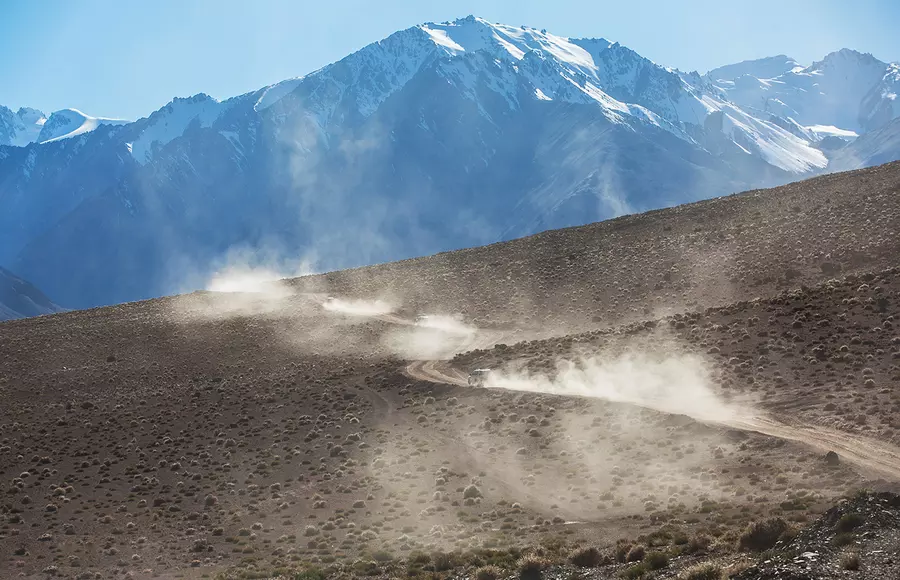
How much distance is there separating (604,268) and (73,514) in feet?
180

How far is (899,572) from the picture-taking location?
16.7m

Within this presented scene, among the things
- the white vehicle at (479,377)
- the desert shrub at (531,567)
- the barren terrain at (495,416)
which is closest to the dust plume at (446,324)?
the barren terrain at (495,416)

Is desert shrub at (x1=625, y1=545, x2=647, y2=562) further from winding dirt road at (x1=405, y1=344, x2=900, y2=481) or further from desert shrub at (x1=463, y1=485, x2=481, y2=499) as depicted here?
desert shrub at (x1=463, y1=485, x2=481, y2=499)

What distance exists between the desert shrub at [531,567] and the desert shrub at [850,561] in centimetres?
802

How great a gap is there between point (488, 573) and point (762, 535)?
7.60m

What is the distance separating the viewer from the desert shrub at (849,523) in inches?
749

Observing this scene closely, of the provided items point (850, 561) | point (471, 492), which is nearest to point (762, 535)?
point (850, 561)

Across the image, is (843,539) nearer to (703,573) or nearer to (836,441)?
(703,573)

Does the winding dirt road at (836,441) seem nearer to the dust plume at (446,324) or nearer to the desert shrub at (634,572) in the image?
the desert shrub at (634,572)

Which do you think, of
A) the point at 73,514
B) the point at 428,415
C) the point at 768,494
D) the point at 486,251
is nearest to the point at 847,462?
the point at 768,494

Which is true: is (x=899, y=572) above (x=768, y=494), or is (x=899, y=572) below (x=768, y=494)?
below

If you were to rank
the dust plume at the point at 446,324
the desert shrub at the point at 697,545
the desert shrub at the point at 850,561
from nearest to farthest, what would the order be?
1. the desert shrub at the point at 850,561
2. the desert shrub at the point at 697,545
3. the dust plume at the point at 446,324

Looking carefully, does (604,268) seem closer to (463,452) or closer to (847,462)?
(463,452)

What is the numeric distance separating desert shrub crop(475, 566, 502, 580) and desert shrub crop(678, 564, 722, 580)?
18.7 feet
